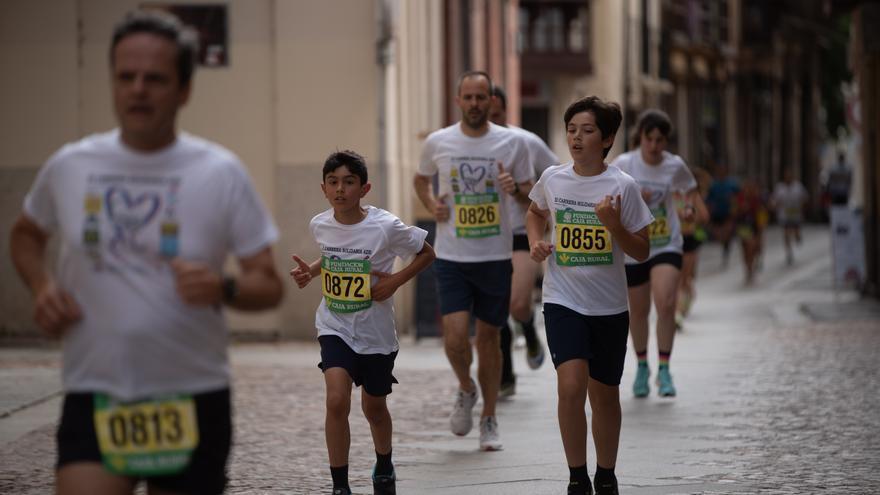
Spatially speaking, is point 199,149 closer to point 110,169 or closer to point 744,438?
point 110,169

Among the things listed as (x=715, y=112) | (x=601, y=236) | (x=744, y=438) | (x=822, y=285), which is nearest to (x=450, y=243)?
(x=744, y=438)

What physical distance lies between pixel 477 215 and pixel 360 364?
281cm

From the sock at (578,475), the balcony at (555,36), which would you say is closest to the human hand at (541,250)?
the sock at (578,475)

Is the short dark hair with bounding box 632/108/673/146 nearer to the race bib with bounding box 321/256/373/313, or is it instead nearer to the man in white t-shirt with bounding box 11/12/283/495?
the race bib with bounding box 321/256/373/313

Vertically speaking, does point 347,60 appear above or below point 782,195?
above

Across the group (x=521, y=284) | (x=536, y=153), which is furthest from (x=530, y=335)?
(x=536, y=153)

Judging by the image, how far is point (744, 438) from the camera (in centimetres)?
1051

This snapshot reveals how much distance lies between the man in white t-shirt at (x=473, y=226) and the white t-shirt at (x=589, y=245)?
2.50 m

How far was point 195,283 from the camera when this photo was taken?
15.3 feet

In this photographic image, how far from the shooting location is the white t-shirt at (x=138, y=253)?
4723 millimetres

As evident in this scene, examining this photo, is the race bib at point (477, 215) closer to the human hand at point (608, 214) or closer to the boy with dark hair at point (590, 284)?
the boy with dark hair at point (590, 284)

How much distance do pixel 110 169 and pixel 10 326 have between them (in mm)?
13991

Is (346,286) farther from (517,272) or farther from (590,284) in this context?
(517,272)

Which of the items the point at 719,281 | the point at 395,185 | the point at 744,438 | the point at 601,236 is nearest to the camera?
the point at 601,236
